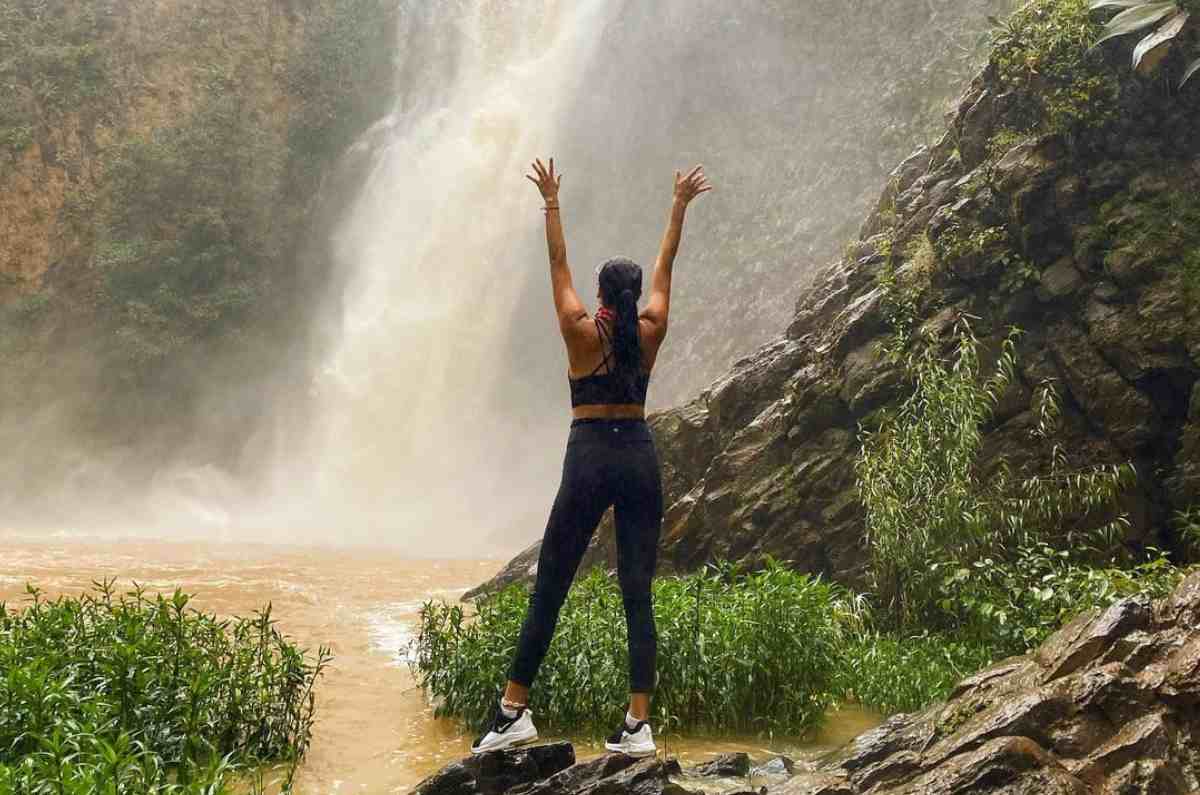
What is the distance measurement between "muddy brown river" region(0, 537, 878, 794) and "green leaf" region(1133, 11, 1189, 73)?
5753mm

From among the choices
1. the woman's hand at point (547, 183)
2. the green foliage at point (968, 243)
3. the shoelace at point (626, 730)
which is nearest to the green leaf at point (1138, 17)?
the green foliage at point (968, 243)

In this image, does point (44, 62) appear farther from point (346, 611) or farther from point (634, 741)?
point (634, 741)

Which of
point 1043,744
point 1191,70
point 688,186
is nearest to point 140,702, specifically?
point 688,186

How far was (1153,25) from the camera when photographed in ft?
27.0

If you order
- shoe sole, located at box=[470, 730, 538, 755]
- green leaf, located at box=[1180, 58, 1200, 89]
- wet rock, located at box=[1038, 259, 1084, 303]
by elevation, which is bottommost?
shoe sole, located at box=[470, 730, 538, 755]

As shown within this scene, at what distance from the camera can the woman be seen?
3695 mm

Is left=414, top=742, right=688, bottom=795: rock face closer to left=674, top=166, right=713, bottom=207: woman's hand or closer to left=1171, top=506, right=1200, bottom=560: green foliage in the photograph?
left=674, top=166, right=713, bottom=207: woman's hand

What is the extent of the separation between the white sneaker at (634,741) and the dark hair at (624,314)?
129 cm

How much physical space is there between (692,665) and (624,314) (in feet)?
8.38

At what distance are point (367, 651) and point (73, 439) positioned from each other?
798 inches

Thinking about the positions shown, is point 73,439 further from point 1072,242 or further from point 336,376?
point 1072,242

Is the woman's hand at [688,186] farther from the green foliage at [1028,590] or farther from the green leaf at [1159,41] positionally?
the green leaf at [1159,41]

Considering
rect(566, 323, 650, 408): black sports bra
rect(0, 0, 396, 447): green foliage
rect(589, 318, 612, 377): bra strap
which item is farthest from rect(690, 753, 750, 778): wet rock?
rect(0, 0, 396, 447): green foliage

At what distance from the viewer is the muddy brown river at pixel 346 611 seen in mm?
5023
